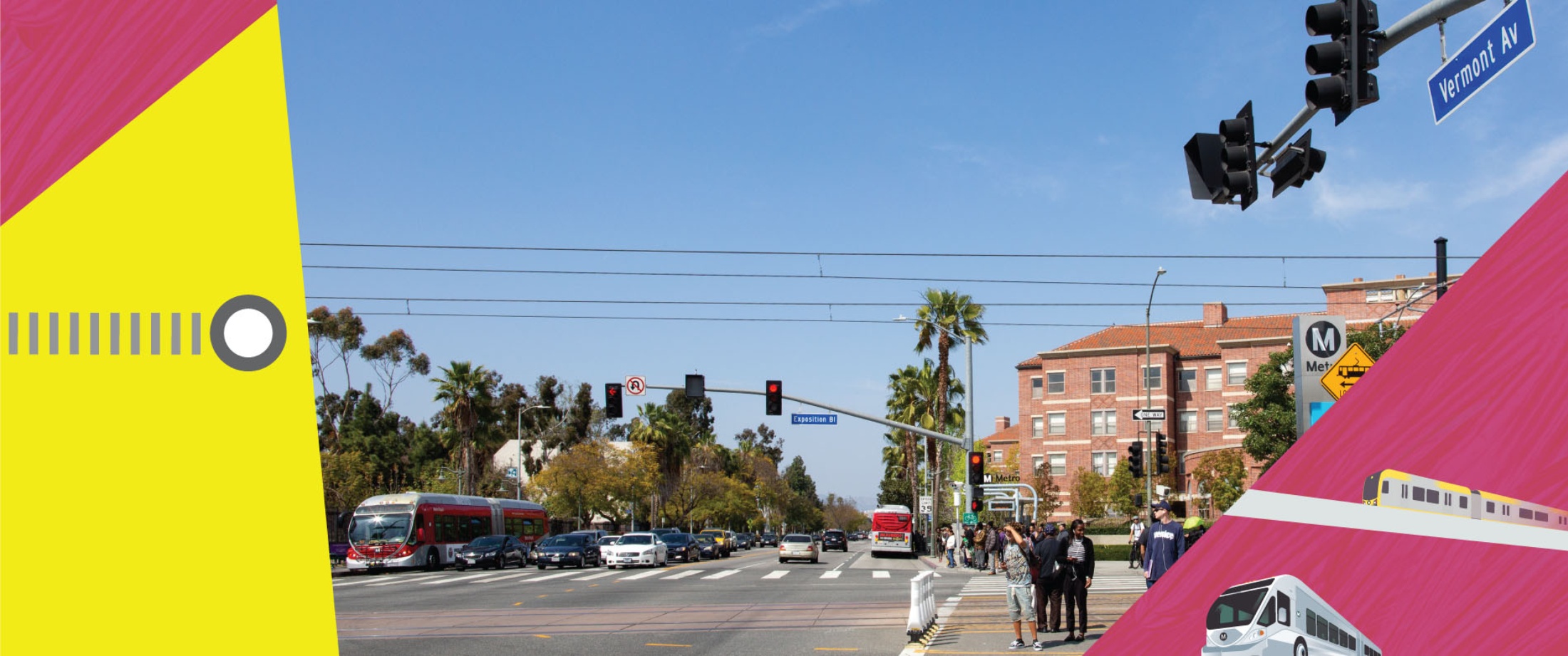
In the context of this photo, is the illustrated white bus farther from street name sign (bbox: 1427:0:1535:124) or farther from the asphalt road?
the asphalt road

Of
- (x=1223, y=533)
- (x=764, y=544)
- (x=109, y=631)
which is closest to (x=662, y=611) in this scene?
(x=1223, y=533)

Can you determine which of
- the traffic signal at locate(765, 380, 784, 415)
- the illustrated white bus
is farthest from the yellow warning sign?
the traffic signal at locate(765, 380, 784, 415)

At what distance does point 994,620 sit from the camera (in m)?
17.5

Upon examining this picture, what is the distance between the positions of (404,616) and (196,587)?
57.0 feet

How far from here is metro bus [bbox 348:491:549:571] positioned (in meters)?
39.8

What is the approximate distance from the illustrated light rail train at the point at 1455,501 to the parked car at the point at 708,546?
161 ft

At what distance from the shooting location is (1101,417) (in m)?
69.4

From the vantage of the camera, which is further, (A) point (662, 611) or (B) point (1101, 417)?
(B) point (1101, 417)

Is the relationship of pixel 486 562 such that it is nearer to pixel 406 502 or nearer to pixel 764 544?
pixel 406 502

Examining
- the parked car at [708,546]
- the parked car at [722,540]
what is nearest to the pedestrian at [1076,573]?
the parked car at [708,546]

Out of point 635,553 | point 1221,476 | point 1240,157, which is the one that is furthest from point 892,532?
point 1240,157

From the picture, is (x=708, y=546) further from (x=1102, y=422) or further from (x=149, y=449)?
(x=149, y=449)

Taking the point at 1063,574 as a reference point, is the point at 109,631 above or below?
above

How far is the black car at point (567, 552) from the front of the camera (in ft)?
136
